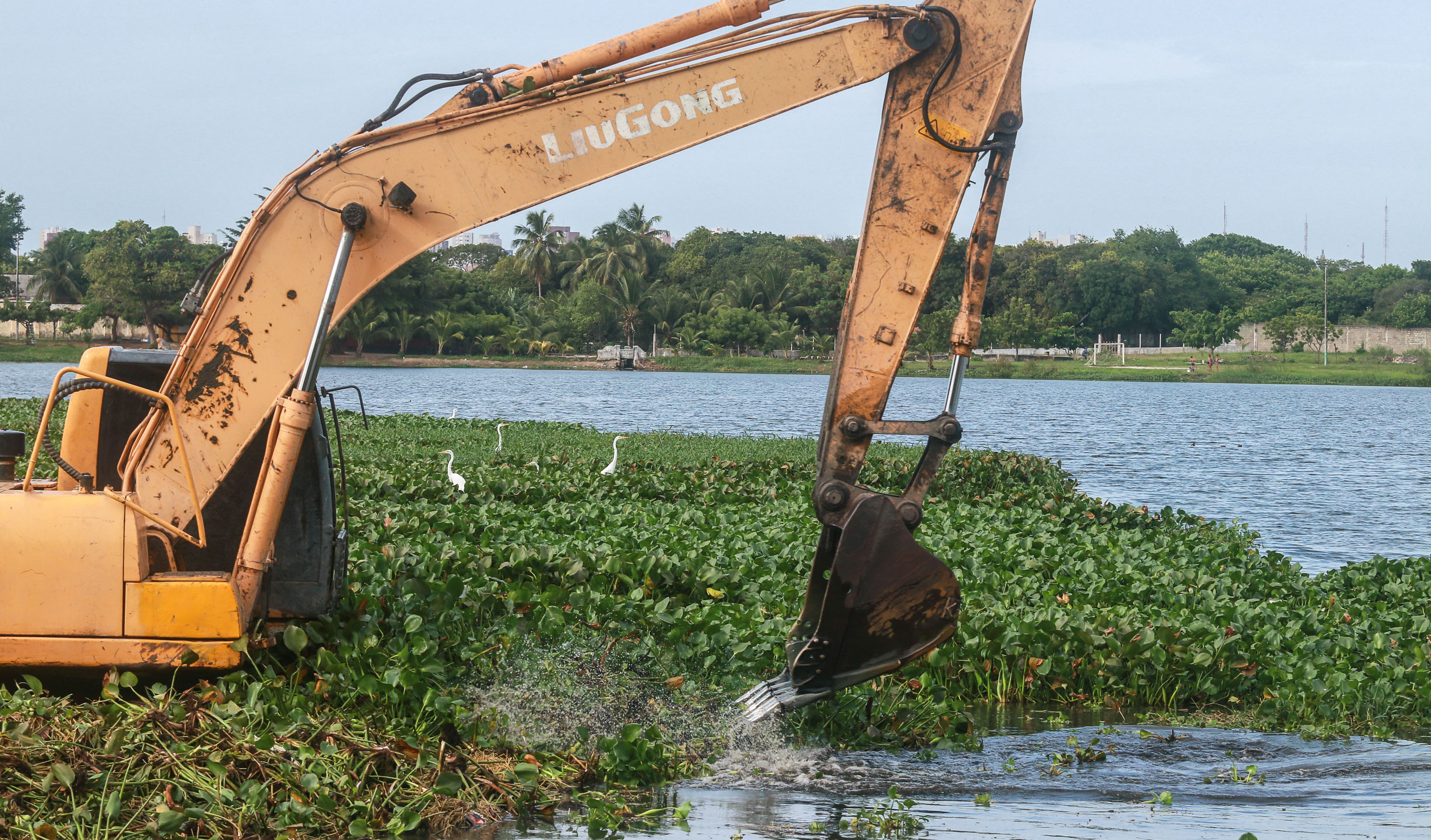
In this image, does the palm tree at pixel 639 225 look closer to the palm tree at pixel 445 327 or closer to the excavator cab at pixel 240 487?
the palm tree at pixel 445 327

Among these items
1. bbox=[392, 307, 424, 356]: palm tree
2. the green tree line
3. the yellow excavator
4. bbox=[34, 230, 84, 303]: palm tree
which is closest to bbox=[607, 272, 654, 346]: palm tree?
the green tree line

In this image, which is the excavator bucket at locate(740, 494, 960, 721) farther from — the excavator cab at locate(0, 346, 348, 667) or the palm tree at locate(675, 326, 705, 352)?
the palm tree at locate(675, 326, 705, 352)

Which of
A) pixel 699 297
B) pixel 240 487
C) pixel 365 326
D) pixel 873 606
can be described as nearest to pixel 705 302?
pixel 699 297

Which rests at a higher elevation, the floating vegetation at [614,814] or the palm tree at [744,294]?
the palm tree at [744,294]

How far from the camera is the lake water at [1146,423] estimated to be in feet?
70.1

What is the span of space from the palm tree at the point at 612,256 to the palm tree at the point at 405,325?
1389 centimetres

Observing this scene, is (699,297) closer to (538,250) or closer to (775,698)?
(538,250)

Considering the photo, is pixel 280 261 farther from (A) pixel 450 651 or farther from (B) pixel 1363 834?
(B) pixel 1363 834

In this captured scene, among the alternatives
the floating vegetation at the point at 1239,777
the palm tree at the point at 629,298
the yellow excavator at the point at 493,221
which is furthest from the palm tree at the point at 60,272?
the floating vegetation at the point at 1239,777

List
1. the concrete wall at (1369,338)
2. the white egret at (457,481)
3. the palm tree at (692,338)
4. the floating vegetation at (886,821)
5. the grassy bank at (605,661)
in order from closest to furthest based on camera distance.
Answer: the grassy bank at (605,661)
the floating vegetation at (886,821)
the white egret at (457,481)
the palm tree at (692,338)
the concrete wall at (1369,338)

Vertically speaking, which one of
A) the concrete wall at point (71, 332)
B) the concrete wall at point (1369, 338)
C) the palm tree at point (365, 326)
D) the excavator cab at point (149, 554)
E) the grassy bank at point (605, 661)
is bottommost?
the grassy bank at point (605, 661)

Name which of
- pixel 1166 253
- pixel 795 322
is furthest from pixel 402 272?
pixel 1166 253

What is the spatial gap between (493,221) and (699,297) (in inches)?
3431

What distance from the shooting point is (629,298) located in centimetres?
8694
